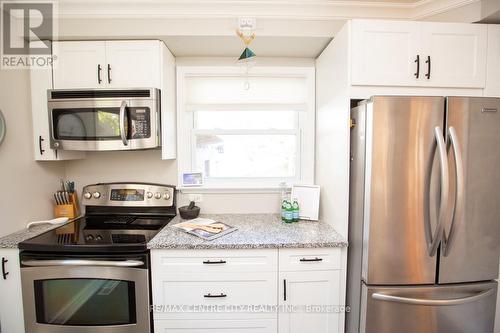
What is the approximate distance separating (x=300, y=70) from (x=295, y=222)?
1.29 m

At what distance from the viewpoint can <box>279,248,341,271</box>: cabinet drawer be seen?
150 centimetres

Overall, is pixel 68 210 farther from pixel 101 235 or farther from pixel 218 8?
pixel 218 8

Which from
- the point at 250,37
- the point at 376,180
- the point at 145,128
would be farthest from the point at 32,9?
the point at 376,180

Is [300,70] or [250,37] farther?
[300,70]

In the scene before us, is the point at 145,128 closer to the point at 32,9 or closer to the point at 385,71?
the point at 32,9

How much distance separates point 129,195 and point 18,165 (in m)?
0.74

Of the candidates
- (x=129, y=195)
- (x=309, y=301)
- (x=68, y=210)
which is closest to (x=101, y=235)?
(x=129, y=195)

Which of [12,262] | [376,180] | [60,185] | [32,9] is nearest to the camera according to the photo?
[376,180]

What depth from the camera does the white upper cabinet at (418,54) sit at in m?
1.46

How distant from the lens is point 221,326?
1519 mm

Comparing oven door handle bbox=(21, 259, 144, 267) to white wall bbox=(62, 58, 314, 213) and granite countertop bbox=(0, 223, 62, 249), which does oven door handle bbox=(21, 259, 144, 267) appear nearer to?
granite countertop bbox=(0, 223, 62, 249)

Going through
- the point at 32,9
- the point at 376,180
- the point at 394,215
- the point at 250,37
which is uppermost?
the point at 32,9

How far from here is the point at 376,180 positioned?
1337mm

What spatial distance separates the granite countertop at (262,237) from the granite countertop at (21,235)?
823 millimetres
